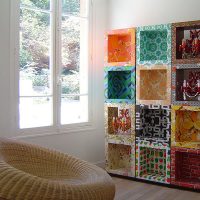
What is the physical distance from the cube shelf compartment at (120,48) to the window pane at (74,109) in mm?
580

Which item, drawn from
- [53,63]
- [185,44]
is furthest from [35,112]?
[185,44]

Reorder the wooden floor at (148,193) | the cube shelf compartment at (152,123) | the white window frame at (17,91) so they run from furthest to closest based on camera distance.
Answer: the cube shelf compartment at (152,123) → the white window frame at (17,91) → the wooden floor at (148,193)

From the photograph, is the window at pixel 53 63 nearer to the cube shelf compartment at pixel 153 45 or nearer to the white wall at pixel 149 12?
the white wall at pixel 149 12

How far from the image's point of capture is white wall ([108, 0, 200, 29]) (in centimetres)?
384

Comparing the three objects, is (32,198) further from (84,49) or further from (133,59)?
(84,49)

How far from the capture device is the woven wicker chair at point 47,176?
1574 millimetres

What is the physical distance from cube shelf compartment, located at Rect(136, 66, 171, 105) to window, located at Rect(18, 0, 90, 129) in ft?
2.40

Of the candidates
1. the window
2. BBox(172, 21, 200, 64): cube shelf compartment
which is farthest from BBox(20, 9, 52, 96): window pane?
BBox(172, 21, 200, 64): cube shelf compartment

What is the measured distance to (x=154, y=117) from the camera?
401 cm

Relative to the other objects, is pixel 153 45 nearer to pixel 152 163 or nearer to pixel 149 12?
pixel 149 12

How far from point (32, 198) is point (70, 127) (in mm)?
2513

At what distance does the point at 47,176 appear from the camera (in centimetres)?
240

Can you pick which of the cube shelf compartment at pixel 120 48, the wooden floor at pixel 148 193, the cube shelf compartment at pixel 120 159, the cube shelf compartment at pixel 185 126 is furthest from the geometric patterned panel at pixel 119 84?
the wooden floor at pixel 148 193

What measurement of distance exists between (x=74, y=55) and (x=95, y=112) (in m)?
0.80
